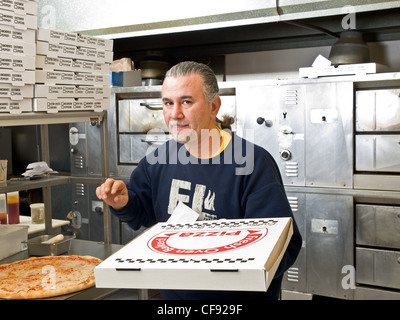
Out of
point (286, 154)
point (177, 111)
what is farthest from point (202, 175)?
point (286, 154)

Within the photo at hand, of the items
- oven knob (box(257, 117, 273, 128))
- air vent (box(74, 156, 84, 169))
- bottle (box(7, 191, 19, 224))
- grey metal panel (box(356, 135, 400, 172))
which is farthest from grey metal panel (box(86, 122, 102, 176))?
grey metal panel (box(356, 135, 400, 172))

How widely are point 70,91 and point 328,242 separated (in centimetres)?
196

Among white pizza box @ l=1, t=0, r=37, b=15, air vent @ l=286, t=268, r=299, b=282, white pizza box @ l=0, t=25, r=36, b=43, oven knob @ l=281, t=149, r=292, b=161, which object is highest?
white pizza box @ l=1, t=0, r=37, b=15

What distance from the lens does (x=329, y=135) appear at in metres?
3.17

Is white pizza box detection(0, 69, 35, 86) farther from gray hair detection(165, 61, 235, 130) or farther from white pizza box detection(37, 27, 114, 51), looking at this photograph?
gray hair detection(165, 61, 235, 130)

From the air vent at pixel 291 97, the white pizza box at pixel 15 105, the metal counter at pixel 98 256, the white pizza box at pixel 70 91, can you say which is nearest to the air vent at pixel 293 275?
the air vent at pixel 291 97

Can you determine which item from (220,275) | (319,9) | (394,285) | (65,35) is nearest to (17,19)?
(65,35)

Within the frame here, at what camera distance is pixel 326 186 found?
126 inches

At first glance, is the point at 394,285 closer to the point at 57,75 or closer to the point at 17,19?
the point at 57,75

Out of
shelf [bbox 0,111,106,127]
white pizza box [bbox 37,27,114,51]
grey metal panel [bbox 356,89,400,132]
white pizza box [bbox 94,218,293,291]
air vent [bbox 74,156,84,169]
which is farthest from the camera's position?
air vent [bbox 74,156,84,169]

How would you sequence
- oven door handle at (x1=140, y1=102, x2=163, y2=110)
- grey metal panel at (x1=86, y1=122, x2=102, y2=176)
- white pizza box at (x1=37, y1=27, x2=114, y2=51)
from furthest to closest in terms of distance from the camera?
grey metal panel at (x1=86, y1=122, x2=102, y2=176)
oven door handle at (x1=140, y1=102, x2=163, y2=110)
white pizza box at (x1=37, y1=27, x2=114, y2=51)

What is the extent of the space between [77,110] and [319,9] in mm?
1710

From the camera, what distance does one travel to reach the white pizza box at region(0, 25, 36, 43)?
1.94 meters

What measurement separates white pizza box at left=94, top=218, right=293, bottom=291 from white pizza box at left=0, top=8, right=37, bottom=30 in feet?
3.89
